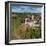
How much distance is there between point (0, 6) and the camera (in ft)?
4.89

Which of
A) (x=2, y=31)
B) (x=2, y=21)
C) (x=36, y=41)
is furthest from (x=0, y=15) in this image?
(x=36, y=41)

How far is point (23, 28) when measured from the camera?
5.01ft

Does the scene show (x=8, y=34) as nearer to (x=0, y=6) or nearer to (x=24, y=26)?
(x=24, y=26)

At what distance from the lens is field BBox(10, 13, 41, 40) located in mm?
1506

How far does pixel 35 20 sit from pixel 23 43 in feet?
1.13

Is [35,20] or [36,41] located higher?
[35,20]

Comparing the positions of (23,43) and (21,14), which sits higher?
(21,14)

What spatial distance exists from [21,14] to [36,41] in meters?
0.41

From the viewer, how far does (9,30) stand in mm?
1484

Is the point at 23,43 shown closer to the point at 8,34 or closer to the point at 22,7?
the point at 8,34

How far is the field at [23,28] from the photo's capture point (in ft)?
4.94

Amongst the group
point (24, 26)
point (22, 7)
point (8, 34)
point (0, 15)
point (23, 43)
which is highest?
point (22, 7)

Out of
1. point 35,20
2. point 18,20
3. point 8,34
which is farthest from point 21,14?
point 8,34

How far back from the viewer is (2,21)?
4.87ft
